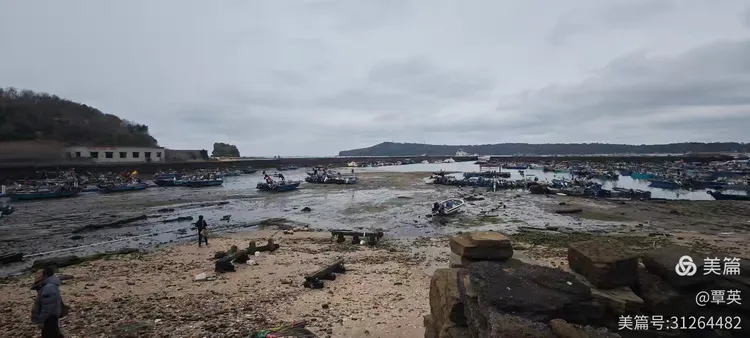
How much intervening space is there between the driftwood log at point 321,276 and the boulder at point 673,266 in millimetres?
8880

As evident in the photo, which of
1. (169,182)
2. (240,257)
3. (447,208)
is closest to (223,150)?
(169,182)

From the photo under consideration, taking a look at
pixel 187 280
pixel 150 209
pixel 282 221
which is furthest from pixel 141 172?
pixel 187 280

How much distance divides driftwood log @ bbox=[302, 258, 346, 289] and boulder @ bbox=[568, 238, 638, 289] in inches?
325

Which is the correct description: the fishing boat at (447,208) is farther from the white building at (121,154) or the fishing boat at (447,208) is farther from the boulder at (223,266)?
the white building at (121,154)

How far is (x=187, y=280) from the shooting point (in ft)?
40.9

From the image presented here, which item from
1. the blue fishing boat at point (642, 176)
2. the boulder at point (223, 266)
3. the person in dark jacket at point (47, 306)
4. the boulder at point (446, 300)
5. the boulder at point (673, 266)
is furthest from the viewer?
the blue fishing boat at point (642, 176)

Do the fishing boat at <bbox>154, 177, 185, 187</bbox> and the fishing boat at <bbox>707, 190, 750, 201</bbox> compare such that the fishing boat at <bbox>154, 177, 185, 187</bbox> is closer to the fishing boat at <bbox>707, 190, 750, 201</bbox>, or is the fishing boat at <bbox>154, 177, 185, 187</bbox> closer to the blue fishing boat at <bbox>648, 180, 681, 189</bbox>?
the fishing boat at <bbox>707, 190, 750, 201</bbox>

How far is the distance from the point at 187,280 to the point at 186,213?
2384 centimetres

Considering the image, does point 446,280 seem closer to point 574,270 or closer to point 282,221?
point 574,270

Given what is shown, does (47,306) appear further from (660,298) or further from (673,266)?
(673,266)

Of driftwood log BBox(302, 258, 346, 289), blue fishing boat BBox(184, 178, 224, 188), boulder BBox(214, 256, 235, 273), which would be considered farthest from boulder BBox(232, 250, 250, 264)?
blue fishing boat BBox(184, 178, 224, 188)

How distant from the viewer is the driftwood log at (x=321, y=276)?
11.5 meters

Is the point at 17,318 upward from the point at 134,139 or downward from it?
downward

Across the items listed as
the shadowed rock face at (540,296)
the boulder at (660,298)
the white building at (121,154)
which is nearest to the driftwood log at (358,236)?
the shadowed rock face at (540,296)
